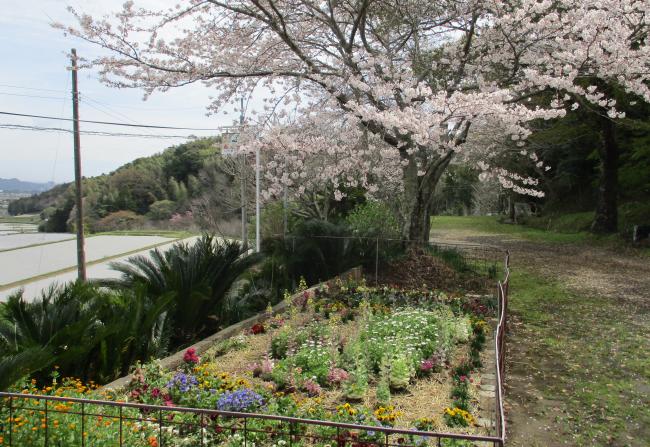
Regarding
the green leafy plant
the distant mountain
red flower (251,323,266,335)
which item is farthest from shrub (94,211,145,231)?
the green leafy plant

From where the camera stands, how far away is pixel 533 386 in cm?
514

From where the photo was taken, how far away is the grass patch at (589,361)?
14.0 ft

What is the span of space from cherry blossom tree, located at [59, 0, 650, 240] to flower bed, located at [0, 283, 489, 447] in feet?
9.74

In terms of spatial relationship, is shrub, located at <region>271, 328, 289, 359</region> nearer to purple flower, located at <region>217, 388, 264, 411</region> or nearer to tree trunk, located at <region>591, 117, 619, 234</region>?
purple flower, located at <region>217, 388, 264, 411</region>

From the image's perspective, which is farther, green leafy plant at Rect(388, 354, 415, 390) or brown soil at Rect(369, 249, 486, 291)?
brown soil at Rect(369, 249, 486, 291)

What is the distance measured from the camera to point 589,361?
5.94 m

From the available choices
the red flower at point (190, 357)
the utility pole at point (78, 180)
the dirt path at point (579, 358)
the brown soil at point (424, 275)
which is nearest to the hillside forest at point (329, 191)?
the utility pole at point (78, 180)

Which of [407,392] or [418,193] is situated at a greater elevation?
[418,193]

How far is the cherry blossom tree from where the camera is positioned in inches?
306

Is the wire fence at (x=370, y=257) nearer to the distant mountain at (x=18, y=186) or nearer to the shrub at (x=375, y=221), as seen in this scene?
the shrub at (x=375, y=221)

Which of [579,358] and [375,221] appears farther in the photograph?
[375,221]

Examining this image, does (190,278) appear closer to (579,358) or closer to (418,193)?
(579,358)

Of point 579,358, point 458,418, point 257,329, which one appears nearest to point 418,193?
point 579,358

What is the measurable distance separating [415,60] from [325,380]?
24.0 ft
